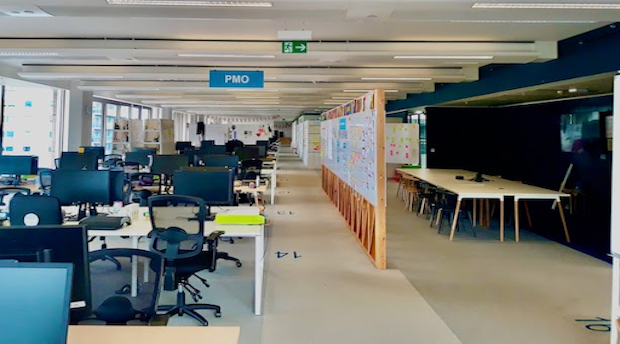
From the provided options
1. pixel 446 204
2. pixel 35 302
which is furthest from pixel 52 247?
pixel 446 204

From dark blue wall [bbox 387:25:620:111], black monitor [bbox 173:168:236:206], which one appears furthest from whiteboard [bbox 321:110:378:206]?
dark blue wall [bbox 387:25:620:111]

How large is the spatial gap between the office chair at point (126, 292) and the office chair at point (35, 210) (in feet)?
5.74

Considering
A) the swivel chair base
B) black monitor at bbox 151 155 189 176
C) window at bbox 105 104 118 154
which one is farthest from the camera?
window at bbox 105 104 118 154

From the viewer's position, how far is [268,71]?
8375mm

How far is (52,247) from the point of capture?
1.72 metres

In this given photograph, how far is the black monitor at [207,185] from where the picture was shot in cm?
458

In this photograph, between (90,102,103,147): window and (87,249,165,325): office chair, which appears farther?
(90,102,103,147): window

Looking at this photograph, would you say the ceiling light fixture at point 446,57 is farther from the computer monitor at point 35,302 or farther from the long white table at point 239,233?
the computer monitor at point 35,302

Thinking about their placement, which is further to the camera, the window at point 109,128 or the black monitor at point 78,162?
the window at point 109,128

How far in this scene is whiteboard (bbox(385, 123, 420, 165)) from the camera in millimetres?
11875

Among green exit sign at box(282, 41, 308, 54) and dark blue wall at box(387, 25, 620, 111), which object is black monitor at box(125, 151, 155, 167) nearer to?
green exit sign at box(282, 41, 308, 54)

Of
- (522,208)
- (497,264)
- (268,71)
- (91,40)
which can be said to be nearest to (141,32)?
(91,40)

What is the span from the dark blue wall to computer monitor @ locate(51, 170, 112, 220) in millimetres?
6018

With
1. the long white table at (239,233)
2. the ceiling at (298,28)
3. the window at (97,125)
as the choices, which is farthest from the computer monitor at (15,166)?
the window at (97,125)
